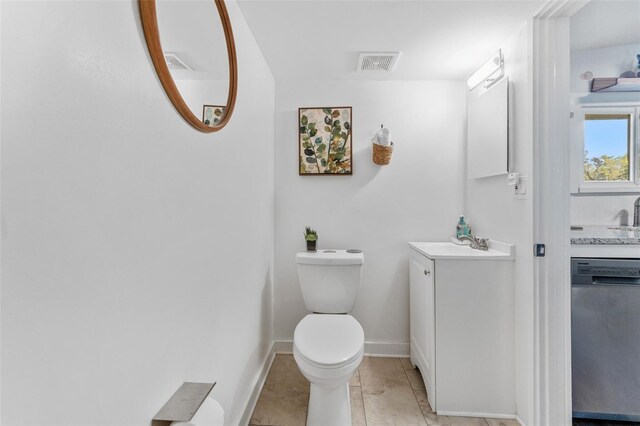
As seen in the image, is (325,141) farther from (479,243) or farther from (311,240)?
(479,243)

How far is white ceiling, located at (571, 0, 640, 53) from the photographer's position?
5.77 ft

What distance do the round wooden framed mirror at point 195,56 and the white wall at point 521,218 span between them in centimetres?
148

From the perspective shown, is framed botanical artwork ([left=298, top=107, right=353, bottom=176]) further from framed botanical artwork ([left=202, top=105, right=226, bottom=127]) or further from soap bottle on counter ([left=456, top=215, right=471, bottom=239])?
framed botanical artwork ([left=202, top=105, right=226, bottom=127])

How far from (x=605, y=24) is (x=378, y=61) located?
1404 millimetres

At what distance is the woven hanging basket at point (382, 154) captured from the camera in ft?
7.36

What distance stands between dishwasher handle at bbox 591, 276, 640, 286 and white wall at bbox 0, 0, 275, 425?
1904mm

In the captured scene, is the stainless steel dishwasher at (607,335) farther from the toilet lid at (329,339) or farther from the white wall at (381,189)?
the toilet lid at (329,339)

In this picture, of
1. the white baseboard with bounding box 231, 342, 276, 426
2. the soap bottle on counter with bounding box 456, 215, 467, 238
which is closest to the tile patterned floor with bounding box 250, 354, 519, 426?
the white baseboard with bounding box 231, 342, 276, 426

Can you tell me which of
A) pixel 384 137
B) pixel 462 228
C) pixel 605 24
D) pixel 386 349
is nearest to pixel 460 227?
pixel 462 228

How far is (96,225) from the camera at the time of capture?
60 cm

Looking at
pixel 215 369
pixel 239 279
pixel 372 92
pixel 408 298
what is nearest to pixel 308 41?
pixel 372 92

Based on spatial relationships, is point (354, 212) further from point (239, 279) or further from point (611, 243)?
point (611, 243)

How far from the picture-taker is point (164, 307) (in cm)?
84

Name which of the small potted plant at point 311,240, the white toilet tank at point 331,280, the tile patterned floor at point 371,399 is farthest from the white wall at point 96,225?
the small potted plant at point 311,240
